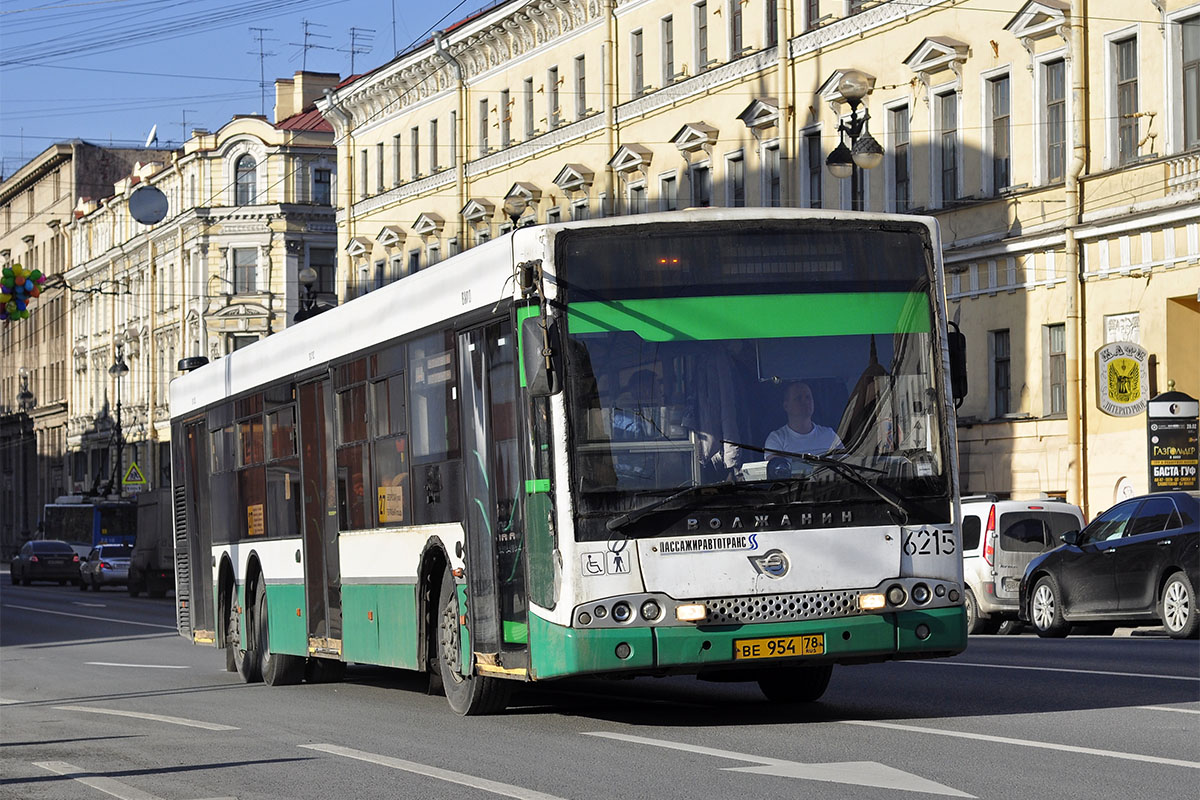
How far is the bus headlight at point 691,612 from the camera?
39.1 ft

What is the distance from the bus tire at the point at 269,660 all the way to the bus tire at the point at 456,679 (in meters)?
4.90

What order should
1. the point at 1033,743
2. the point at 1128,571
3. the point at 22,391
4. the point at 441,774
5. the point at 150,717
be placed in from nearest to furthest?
the point at 441,774 < the point at 1033,743 < the point at 150,717 < the point at 1128,571 < the point at 22,391

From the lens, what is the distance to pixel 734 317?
40.0 ft

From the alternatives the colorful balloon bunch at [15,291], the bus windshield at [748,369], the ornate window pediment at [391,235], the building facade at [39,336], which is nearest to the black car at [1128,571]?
the bus windshield at [748,369]

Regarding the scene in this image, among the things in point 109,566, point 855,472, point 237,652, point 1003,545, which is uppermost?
point 855,472

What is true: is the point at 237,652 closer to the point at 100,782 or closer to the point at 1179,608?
the point at 100,782

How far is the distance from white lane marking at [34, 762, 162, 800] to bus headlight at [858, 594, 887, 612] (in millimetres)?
4020

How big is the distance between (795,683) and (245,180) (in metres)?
71.5

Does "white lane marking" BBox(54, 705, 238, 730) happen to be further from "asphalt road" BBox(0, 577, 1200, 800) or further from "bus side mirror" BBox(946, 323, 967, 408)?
"bus side mirror" BBox(946, 323, 967, 408)

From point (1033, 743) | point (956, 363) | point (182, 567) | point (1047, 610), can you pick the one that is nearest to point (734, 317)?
point (956, 363)

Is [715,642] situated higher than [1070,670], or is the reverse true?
[715,642]

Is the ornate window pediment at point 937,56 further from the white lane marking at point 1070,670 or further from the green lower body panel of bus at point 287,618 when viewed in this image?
the green lower body panel of bus at point 287,618

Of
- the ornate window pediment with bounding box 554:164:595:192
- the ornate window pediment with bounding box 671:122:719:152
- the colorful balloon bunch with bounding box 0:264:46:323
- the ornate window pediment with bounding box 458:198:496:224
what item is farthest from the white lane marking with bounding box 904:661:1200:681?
the ornate window pediment with bounding box 458:198:496:224

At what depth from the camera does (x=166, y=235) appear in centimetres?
8744
